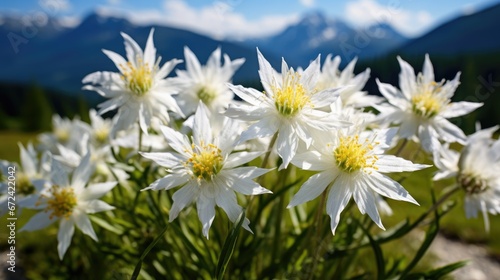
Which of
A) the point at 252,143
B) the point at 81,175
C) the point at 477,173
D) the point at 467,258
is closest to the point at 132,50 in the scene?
the point at 81,175

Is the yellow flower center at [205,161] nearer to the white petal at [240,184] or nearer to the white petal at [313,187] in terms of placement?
the white petal at [240,184]

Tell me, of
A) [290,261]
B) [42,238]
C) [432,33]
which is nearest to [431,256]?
[290,261]

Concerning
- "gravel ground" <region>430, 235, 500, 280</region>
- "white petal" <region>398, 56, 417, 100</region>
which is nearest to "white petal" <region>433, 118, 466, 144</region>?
"white petal" <region>398, 56, 417, 100</region>

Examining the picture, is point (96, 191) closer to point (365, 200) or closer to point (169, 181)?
point (169, 181)

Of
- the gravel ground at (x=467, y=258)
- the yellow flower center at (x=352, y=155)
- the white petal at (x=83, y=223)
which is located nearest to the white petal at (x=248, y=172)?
the yellow flower center at (x=352, y=155)

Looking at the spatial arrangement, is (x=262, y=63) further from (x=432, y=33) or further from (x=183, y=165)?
(x=432, y=33)

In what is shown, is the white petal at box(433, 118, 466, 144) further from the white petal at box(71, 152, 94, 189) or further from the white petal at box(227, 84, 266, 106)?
the white petal at box(71, 152, 94, 189)
